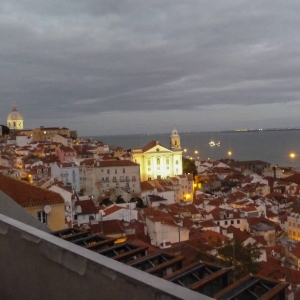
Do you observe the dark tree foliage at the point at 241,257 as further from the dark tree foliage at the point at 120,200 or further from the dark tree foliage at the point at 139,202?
the dark tree foliage at the point at 120,200

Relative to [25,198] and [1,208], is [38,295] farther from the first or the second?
[25,198]

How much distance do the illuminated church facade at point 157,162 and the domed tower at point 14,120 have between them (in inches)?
1722

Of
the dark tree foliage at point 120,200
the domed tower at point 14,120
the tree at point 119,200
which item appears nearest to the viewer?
the tree at point 119,200

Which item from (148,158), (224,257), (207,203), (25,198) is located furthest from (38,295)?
(148,158)

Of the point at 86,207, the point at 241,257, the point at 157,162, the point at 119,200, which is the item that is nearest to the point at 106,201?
the point at 119,200

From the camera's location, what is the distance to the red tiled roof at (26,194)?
9023 mm

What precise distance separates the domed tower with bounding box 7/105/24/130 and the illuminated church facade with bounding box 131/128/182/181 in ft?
144

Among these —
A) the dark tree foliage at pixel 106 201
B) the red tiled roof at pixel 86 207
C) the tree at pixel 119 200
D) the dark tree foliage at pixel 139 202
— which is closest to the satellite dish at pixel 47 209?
the red tiled roof at pixel 86 207

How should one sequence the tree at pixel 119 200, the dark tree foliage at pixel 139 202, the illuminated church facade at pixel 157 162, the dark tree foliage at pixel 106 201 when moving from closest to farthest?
the dark tree foliage at pixel 139 202 < the dark tree foliage at pixel 106 201 < the tree at pixel 119 200 < the illuminated church facade at pixel 157 162

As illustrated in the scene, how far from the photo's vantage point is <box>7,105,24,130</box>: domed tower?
86312mm

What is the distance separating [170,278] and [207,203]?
2791 centimetres

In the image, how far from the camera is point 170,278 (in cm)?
281

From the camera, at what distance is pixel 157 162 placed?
171 feet

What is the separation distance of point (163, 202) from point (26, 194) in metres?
24.4
